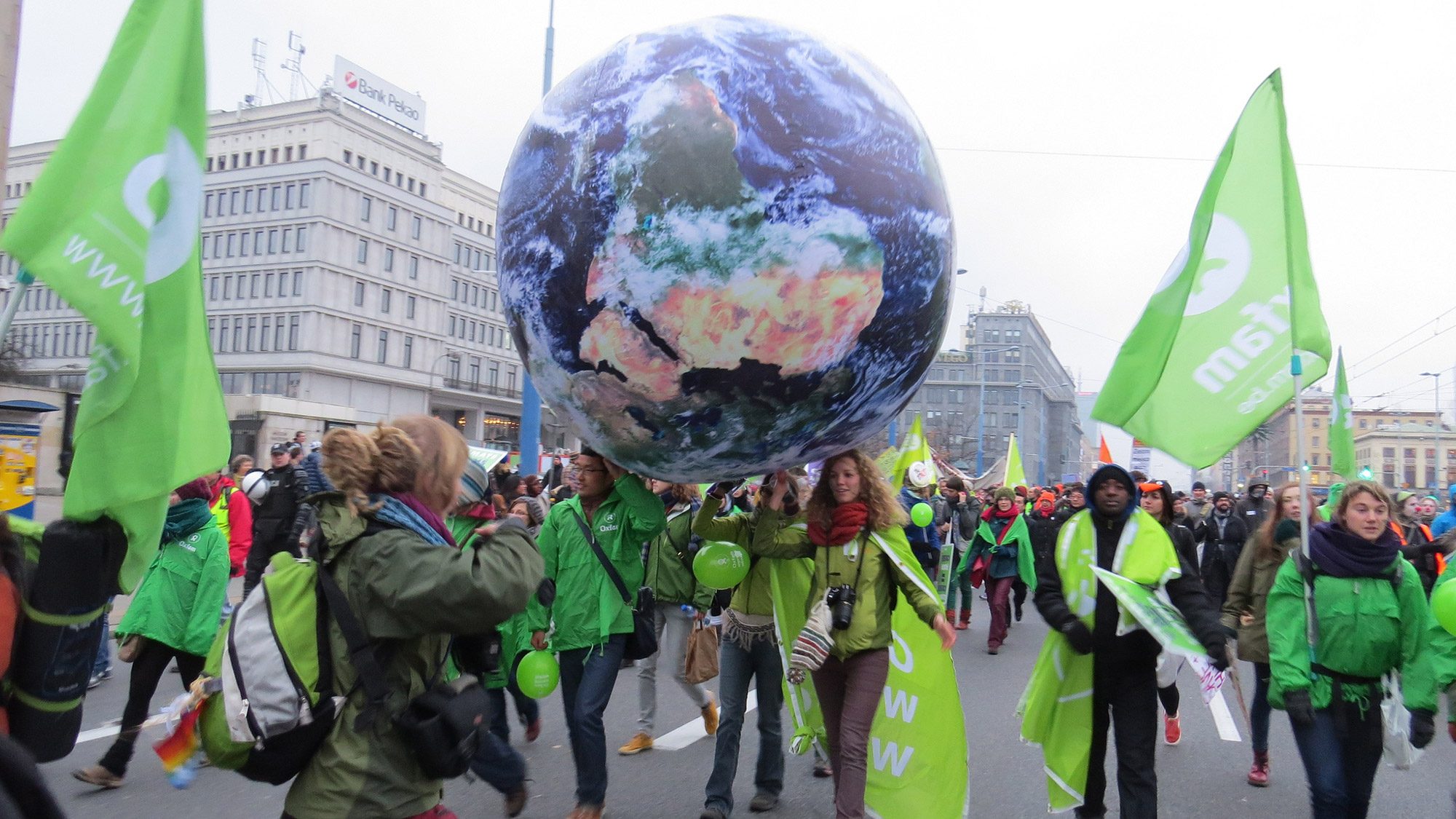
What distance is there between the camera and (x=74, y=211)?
2.32 m

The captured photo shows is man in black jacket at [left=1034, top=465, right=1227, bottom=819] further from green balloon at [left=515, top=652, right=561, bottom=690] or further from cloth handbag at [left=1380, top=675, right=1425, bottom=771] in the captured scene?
green balloon at [left=515, top=652, right=561, bottom=690]

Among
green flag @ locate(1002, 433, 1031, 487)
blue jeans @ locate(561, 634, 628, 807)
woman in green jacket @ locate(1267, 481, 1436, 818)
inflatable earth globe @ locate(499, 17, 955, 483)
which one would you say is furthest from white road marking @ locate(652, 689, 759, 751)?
green flag @ locate(1002, 433, 1031, 487)

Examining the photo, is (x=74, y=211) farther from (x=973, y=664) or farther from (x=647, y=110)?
(x=973, y=664)

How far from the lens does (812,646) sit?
3.94 meters

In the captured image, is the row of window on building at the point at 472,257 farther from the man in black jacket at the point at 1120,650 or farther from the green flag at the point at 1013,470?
the man in black jacket at the point at 1120,650

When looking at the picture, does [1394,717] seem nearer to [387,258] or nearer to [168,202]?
[168,202]

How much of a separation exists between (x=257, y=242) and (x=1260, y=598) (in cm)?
5492

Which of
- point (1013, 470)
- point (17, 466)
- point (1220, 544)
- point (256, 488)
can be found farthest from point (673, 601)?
point (1013, 470)

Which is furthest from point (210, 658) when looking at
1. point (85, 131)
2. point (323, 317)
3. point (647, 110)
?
point (323, 317)

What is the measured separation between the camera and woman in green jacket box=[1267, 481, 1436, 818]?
371 centimetres

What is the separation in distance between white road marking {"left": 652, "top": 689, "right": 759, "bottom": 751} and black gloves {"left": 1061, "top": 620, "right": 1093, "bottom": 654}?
7.19 feet

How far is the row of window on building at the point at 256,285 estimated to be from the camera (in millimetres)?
50969

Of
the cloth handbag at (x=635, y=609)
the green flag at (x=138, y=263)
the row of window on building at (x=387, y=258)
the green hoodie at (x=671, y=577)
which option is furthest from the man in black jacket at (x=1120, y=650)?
the row of window on building at (x=387, y=258)

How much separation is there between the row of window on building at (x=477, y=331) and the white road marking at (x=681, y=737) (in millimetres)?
56996
